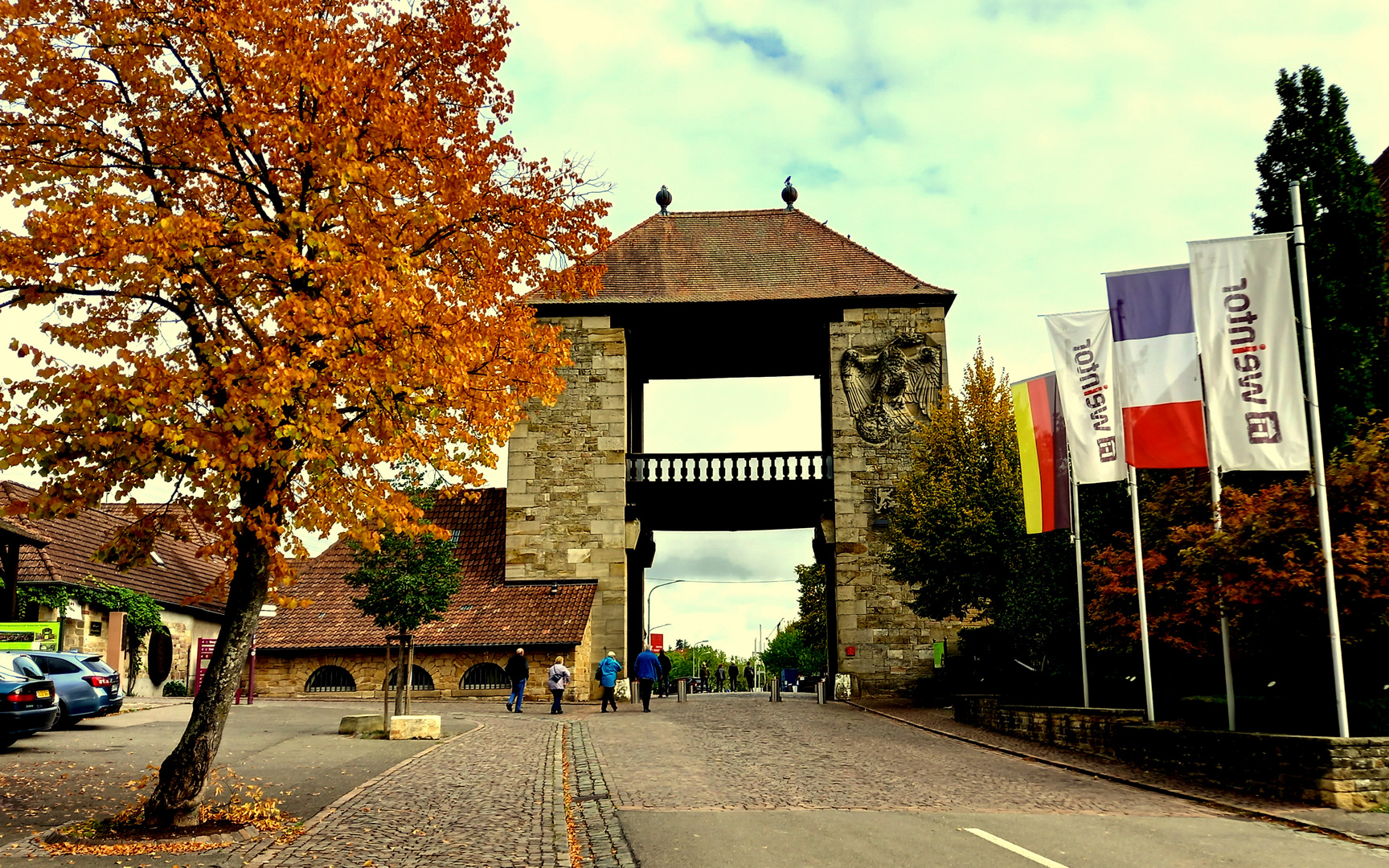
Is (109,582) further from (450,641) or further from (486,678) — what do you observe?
(486,678)

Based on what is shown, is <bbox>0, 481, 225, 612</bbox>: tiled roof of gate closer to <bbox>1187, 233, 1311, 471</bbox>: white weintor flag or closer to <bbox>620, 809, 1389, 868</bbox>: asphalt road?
<bbox>620, 809, 1389, 868</bbox>: asphalt road

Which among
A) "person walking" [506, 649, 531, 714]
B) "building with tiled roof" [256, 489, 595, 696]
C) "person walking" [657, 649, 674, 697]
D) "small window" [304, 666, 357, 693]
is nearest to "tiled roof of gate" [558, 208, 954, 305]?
"building with tiled roof" [256, 489, 595, 696]

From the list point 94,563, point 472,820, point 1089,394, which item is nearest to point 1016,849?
point 472,820

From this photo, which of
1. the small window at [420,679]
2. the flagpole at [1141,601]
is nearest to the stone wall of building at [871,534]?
the small window at [420,679]

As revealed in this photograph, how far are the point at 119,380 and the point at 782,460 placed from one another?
26801 millimetres

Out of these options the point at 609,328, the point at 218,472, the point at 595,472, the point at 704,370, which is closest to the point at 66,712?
the point at 218,472

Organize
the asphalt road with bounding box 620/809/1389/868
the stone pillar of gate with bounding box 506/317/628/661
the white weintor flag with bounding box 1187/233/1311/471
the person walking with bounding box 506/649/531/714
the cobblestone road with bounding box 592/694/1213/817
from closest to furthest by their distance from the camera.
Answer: the asphalt road with bounding box 620/809/1389/868, the cobblestone road with bounding box 592/694/1213/817, the white weintor flag with bounding box 1187/233/1311/471, the person walking with bounding box 506/649/531/714, the stone pillar of gate with bounding box 506/317/628/661

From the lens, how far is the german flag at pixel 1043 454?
825 inches

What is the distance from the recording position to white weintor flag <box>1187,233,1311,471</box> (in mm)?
13844

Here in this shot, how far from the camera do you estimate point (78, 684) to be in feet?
67.4

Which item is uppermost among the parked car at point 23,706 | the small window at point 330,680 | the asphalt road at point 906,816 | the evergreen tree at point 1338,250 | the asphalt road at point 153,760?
the evergreen tree at point 1338,250

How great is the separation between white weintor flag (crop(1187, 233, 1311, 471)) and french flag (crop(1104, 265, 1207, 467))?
1135 millimetres

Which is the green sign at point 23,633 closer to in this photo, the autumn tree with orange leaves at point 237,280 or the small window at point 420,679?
the small window at point 420,679

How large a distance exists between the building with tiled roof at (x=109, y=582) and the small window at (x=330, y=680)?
4.05m
